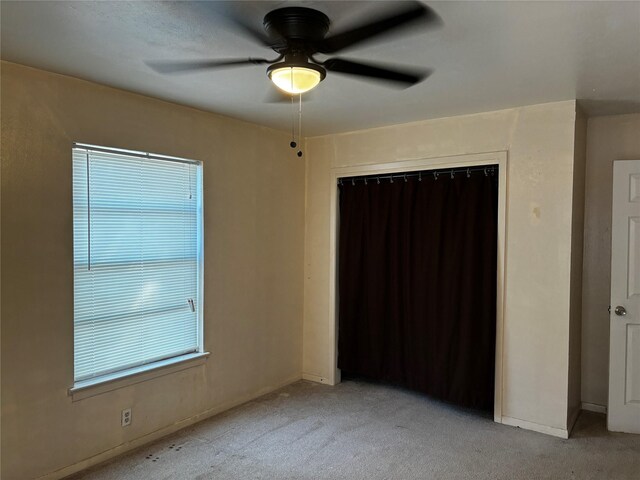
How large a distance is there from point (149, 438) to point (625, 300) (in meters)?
3.68

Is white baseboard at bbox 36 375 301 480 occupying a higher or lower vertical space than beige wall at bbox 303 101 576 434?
lower

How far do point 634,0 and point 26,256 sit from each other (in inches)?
127

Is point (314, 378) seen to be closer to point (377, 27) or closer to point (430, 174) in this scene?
point (430, 174)

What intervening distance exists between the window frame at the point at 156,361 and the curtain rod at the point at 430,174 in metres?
1.51

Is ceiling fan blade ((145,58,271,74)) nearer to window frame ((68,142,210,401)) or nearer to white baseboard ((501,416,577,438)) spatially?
window frame ((68,142,210,401))

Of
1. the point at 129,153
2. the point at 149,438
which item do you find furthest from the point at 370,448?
the point at 129,153

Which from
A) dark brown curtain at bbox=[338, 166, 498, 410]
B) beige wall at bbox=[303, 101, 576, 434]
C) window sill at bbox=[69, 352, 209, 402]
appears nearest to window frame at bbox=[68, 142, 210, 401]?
window sill at bbox=[69, 352, 209, 402]

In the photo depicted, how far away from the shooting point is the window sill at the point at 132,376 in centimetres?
289

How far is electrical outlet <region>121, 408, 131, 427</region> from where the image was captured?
312 cm

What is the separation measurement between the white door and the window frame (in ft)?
10.5

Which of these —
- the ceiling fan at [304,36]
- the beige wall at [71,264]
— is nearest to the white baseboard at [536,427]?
the beige wall at [71,264]

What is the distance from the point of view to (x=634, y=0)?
71.7 inches

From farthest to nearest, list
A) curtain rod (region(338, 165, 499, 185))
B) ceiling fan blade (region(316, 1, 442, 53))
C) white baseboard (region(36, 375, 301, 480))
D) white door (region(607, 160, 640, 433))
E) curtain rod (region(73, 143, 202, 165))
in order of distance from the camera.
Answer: curtain rod (region(338, 165, 499, 185)), white door (region(607, 160, 640, 433)), curtain rod (region(73, 143, 202, 165)), white baseboard (region(36, 375, 301, 480)), ceiling fan blade (region(316, 1, 442, 53))

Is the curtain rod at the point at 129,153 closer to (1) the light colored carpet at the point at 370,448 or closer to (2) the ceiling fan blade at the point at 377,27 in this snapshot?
(2) the ceiling fan blade at the point at 377,27
